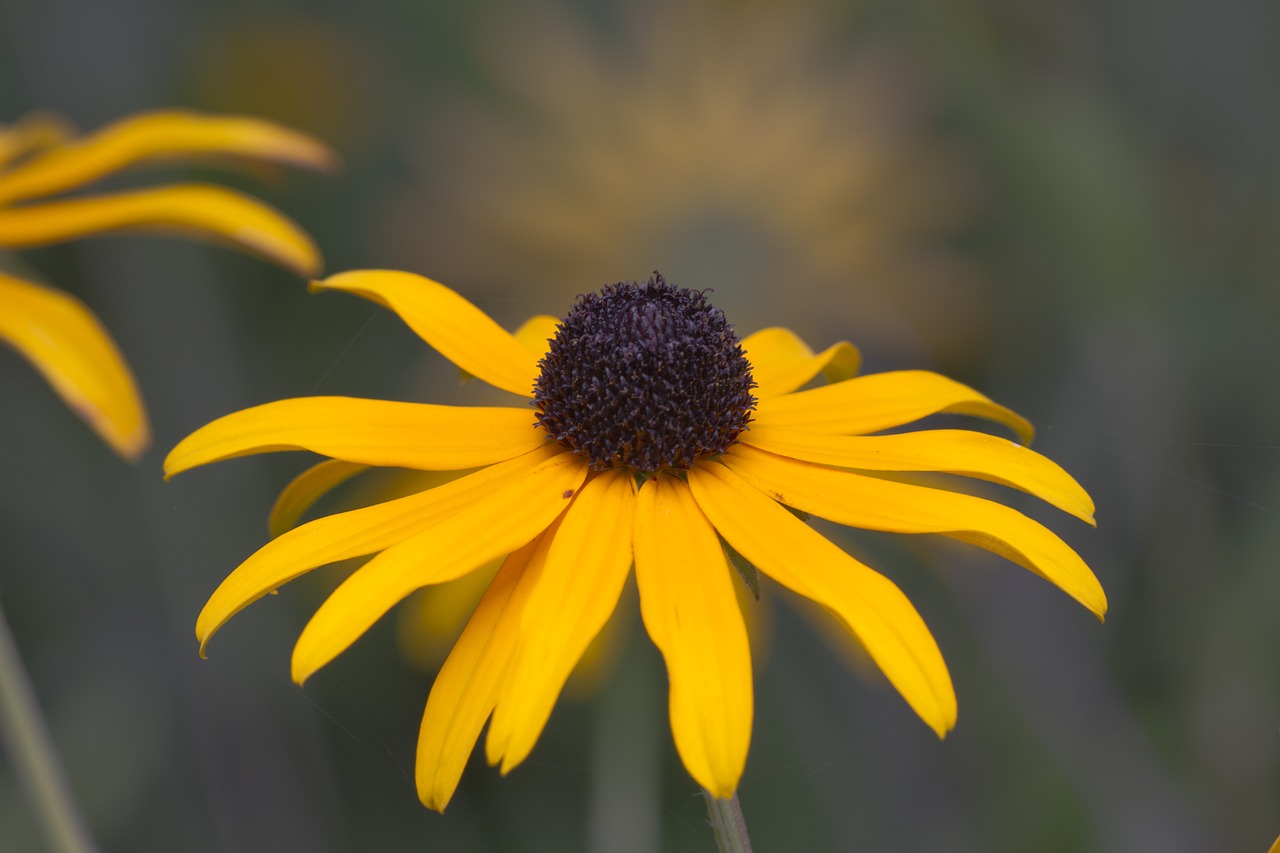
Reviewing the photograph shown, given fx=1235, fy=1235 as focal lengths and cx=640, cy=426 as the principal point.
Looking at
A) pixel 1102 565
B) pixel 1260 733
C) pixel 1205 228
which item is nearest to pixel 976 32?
pixel 1205 228

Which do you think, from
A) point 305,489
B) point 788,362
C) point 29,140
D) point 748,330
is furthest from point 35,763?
point 748,330

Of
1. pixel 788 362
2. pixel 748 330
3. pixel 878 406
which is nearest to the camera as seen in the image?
pixel 878 406

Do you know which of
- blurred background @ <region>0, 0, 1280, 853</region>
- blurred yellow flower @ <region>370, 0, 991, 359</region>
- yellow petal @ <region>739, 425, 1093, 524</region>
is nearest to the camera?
yellow petal @ <region>739, 425, 1093, 524</region>

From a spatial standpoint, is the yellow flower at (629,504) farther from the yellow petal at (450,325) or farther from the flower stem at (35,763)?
the flower stem at (35,763)

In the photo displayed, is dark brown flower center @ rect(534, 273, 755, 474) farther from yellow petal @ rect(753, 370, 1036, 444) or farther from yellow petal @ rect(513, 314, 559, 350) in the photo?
yellow petal @ rect(513, 314, 559, 350)

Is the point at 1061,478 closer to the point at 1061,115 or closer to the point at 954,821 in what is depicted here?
the point at 954,821

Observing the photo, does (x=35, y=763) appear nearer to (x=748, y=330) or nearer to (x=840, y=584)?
(x=840, y=584)

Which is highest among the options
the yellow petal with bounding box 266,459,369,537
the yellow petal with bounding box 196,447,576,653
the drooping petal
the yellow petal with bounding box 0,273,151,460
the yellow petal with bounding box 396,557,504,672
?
the drooping petal

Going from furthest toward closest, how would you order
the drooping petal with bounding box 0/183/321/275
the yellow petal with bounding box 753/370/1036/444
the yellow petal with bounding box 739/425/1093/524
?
1. the drooping petal with bounding box 0/183/321/275
2. the yellow petal with bounding box 753/370/1036/444
3. the yellow petal with bounding box 739/425/1093/524

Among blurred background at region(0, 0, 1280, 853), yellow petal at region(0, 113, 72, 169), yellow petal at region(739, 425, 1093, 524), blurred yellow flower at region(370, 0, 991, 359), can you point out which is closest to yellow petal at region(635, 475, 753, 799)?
yellow petal at region(739, 425, 1093, 524)
